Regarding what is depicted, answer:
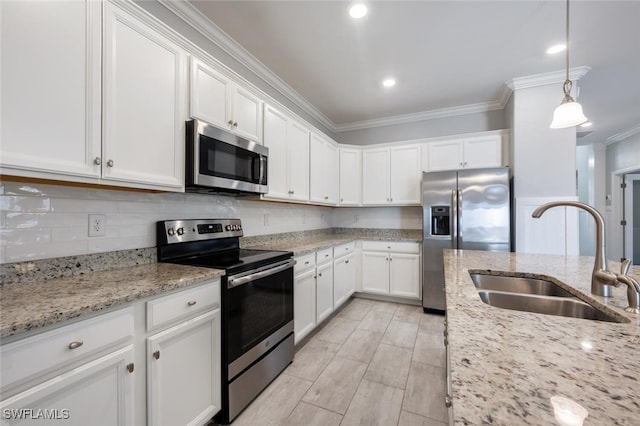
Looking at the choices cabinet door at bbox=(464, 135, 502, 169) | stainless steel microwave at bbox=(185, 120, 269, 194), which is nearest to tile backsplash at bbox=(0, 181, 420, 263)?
stainless steel microwave at bbox=(185, 120, 269, 194)

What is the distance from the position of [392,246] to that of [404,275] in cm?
40

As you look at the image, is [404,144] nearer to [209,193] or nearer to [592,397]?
[209,193]

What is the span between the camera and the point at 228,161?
75.3 inches

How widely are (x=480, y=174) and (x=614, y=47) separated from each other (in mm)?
1480

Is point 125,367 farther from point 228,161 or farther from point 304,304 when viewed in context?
point 304,304

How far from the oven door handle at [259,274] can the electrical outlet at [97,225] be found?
2.44 ft

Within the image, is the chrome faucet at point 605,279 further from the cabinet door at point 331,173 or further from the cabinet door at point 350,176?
the cabinet door at point 350,176

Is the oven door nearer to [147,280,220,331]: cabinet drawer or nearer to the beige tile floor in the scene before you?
[147,280,220,331]: cabinet drawer

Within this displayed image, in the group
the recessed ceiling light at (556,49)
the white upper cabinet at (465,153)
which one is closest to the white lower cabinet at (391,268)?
the white upper cabinet at (465,153)

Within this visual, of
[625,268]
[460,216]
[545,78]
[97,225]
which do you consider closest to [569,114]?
[625,268]

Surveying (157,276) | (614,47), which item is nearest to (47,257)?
(157,276)

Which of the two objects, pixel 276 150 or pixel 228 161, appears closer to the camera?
pixel 228 161

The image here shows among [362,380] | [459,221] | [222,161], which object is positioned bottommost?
[362,380]

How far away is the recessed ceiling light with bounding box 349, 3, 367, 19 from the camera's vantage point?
75.9 inches
